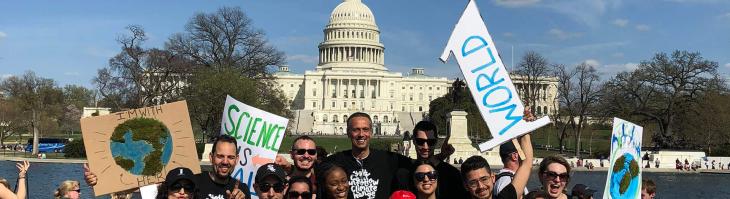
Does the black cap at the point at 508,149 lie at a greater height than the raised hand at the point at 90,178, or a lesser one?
greater

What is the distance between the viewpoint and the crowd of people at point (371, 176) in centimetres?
459

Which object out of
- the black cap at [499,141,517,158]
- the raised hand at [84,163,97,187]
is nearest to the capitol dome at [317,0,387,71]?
the raised hand at [84,163,97,187]

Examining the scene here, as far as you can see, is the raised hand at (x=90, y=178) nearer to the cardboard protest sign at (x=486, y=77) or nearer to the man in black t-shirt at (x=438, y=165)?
the man in black t-shirt at (x=438, y=165)

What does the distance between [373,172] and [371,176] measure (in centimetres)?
3

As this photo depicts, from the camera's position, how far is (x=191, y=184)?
4.61 metres

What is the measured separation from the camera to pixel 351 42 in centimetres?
12375

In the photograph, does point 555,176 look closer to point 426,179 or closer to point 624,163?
point 426,179

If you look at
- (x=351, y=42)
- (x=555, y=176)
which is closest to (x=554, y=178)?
(x=555, y=176)

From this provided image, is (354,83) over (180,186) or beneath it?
over

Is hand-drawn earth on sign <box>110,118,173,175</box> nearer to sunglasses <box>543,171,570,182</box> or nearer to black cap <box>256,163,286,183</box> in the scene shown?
black cap <box>256,163,286,183</box>

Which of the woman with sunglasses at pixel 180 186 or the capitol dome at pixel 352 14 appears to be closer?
the woman with sunglasses at pixel 180 186

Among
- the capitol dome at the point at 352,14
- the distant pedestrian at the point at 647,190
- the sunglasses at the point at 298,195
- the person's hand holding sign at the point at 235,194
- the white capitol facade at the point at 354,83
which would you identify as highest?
the capitol dome at the point at 352,14

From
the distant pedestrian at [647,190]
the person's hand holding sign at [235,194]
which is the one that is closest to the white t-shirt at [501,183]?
the person's hand holding sign at [235,194]

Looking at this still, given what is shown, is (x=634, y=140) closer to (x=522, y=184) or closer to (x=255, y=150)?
(x=522, y=184)
